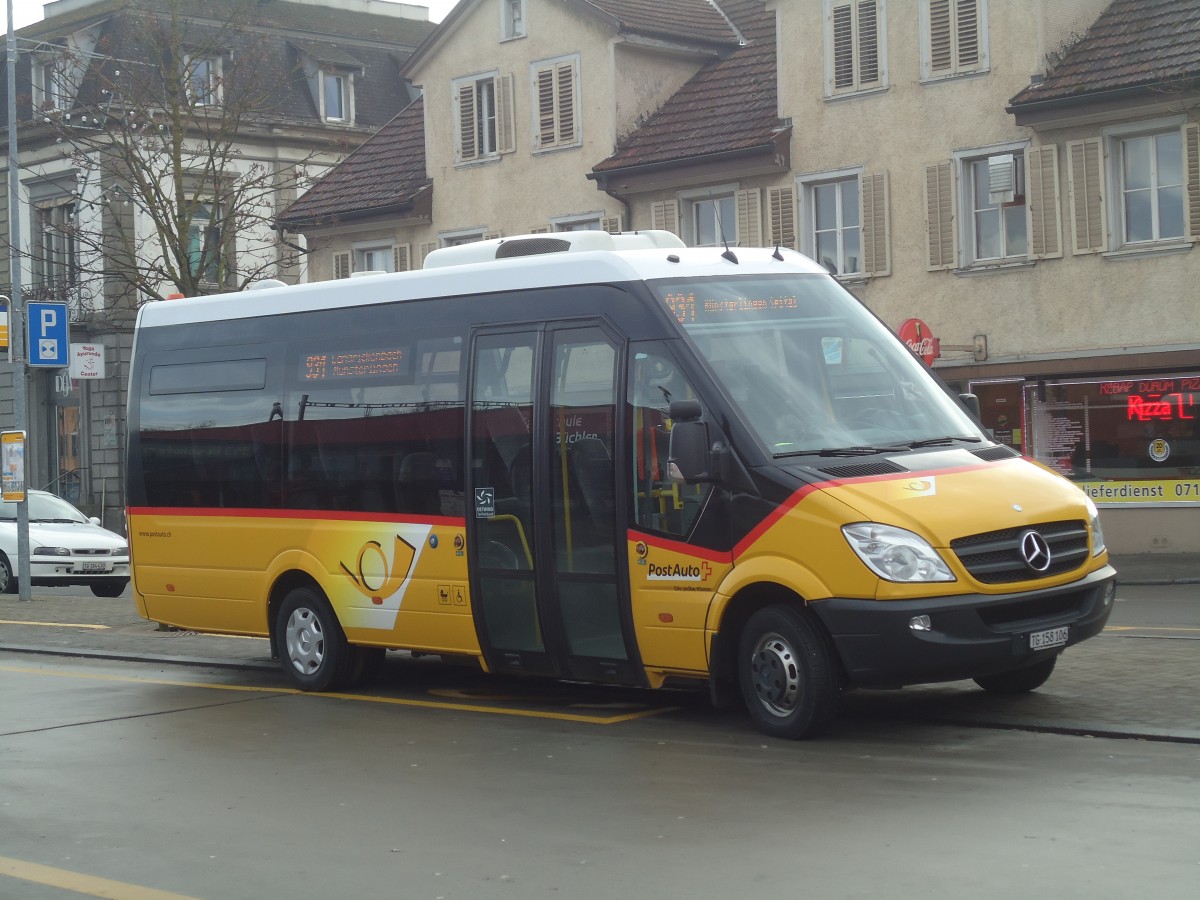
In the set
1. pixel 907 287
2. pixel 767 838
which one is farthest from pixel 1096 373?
pixel 767 838

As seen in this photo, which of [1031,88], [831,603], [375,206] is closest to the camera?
[831,603]

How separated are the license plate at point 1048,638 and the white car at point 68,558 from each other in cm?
1888

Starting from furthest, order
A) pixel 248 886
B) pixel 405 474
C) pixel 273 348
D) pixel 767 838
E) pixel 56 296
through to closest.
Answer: pixel 56 296 → pixel 273 348 → pixel 405 474 → pixel 767 838 → pixel 248 886

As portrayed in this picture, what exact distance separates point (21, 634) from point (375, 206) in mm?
18498

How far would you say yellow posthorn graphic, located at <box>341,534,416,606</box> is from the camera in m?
11.9

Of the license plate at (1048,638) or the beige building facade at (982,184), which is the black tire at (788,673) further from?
the beige building facade at (982,184)

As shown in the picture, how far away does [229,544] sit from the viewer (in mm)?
13297

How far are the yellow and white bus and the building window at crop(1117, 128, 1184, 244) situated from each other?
14.8 metres

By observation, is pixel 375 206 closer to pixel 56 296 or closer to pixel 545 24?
pixel 545 24

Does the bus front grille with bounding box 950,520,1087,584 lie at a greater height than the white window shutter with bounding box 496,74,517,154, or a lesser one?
lesser

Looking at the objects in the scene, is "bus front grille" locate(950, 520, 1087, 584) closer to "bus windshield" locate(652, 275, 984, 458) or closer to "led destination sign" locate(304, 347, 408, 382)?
"bus windshield" locate(652, 275, 984, 458)

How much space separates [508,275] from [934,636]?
3.84 metres

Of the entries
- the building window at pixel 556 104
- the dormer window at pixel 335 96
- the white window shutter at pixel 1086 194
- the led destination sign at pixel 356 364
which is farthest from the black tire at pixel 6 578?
the dormer window at pixel 335 96

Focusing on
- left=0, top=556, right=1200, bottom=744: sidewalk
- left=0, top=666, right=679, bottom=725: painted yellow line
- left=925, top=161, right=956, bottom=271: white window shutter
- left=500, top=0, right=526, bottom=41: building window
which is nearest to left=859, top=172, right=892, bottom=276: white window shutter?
left=925, top=161, right=956, bottom=271: white window shutter
